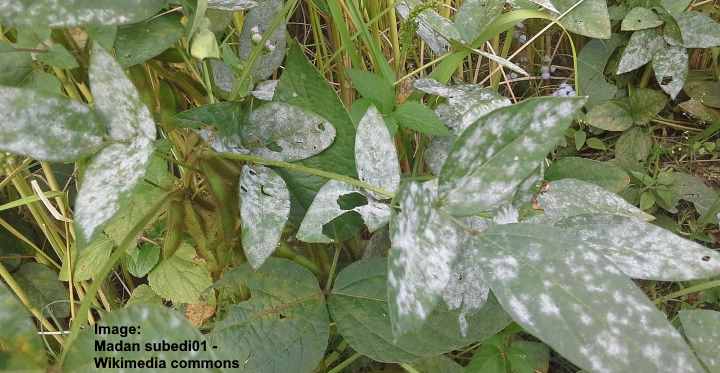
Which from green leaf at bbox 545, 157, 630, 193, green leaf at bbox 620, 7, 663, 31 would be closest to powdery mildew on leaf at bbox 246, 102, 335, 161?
green leaf at bbox 545, 157, 630, 193

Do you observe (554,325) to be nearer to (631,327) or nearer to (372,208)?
(631,327)

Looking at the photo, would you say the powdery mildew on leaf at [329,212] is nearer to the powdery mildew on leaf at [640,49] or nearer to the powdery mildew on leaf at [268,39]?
the powdery mildew on leaf at [268,39]

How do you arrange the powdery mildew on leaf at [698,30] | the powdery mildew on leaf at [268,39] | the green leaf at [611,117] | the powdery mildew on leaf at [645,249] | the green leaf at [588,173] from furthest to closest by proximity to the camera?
the green leaf at [611,117] → the powdery mildew on leaf at [698,30] → the green leaf at [588,173] → the powdery mildew on leaf at [268,39] → the powdery mildew on leaf at [645,249]

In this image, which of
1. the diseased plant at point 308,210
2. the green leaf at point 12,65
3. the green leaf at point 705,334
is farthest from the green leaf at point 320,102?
the green leaf at point 705,334

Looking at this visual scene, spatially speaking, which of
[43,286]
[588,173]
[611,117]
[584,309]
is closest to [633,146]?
[611,117]

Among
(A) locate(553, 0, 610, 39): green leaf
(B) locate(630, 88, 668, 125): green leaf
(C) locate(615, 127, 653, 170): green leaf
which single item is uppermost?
(A) locate(553, 0, 610, 39): green leaf

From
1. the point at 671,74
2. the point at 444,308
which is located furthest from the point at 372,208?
the point at 671,74

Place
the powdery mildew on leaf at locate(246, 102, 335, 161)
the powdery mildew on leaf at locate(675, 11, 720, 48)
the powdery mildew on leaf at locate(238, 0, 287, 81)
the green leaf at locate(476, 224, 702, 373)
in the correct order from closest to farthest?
the green leaf at locate(476, 224, 702, 373) < the powdery mildew on leaf at locate(246, 102, 335, 161) < the powdery mildew on leaf at locate(238, 0, 287, 81) < the powdery mildew on leaf at locate(675, 11, 720, 48)

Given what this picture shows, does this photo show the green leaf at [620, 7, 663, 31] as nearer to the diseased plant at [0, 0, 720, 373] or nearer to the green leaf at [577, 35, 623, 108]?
the green leaf at [577, 35, 623, 108]
